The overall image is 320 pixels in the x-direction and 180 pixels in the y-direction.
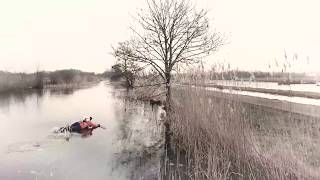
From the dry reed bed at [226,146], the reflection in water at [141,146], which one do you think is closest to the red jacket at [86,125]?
the reflection in water at [141,146]

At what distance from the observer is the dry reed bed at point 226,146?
607 cm

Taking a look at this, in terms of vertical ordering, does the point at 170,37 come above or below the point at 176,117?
above

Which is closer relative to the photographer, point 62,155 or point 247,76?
point 247,76

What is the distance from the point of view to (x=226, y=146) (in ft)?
25.0

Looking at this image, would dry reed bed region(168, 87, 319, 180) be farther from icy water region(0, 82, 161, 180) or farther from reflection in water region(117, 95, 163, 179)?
icy water region(0, 82, 161, 180)

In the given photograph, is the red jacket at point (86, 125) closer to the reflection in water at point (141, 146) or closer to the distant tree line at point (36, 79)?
the reflection in water at point (141, 146)

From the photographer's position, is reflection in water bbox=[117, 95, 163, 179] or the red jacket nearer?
reflection in water bbox=[117, 95, 163, 179]

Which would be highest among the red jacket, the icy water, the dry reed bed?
the dry reed bed

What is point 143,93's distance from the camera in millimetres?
20516

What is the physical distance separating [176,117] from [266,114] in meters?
2.91

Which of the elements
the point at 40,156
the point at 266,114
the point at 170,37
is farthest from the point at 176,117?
the point at 170,37

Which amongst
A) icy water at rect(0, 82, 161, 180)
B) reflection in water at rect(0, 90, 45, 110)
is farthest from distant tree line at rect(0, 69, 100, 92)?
icy water at rect(0, 82, 161, 180)

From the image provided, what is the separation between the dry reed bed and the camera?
239 inches

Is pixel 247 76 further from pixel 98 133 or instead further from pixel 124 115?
pixel 124 115
